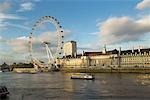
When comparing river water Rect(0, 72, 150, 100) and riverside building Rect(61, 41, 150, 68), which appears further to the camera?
riverside building Rect(61, 41, 150, 68)

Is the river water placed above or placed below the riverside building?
below

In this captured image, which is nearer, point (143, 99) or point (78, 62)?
point (143, 99)

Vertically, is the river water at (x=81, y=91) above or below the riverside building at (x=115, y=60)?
below

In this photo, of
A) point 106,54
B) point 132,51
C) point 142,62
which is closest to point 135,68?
point 142,62

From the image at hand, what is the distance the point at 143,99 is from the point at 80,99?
6.42 meters

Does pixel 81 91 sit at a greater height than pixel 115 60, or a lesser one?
lesser

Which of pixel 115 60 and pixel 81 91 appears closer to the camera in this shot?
pixel 81 91

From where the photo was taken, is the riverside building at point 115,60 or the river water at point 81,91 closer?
the river water at point 81,91

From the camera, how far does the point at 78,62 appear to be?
15412 centimetres

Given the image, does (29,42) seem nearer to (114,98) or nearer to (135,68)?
(135,68)

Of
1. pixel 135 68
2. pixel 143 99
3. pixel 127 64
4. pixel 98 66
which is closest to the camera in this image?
pixel 143 99

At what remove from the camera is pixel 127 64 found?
127375 mm

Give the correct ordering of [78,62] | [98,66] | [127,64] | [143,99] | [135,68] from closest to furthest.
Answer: [143,99] → [135,68] → [127,64] → [98,66] → [78,62]

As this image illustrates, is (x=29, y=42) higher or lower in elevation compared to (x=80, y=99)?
higher
